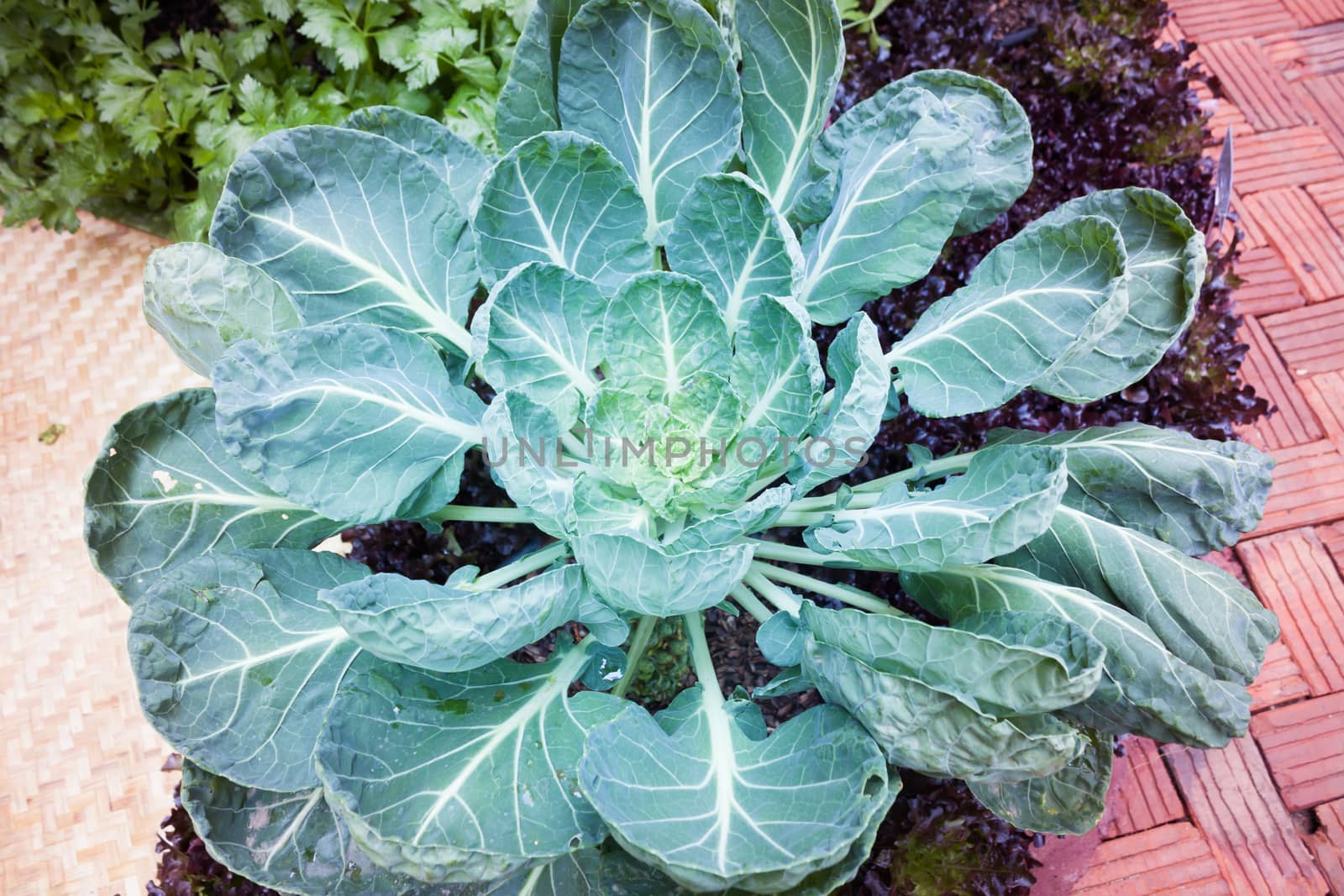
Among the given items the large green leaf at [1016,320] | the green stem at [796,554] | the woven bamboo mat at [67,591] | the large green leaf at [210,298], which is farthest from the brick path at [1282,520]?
the woven bamboo mat at [67,591]

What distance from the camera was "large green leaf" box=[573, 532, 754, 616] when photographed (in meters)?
1.25

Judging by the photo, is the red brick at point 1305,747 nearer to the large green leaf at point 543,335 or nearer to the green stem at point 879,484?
the green stem at point 879,484

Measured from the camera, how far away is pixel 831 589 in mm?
1728

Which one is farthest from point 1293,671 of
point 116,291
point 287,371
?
point 116,291

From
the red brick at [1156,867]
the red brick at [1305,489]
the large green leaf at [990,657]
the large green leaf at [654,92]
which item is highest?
the large green leaf at [654,92]

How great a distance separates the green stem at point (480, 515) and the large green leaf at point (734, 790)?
487 millimetres

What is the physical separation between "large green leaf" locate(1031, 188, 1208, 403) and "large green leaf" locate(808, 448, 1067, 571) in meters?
0.24

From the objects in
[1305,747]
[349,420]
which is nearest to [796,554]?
[349,420]

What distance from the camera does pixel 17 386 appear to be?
2590 mm

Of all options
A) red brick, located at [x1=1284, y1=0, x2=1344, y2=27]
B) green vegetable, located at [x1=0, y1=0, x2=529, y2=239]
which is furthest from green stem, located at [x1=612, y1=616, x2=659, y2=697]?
red brick, located at [x1=1284, y1=0, x2=1344, y2=27]

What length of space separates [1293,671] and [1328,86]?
184 cm

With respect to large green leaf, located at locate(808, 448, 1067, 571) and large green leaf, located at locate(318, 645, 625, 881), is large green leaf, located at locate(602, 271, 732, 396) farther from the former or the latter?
large green leaf, located at locate(318, 645, 625, 881)

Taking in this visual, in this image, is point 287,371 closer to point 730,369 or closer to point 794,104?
point 730,369

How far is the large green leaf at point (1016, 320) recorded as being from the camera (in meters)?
1.49
